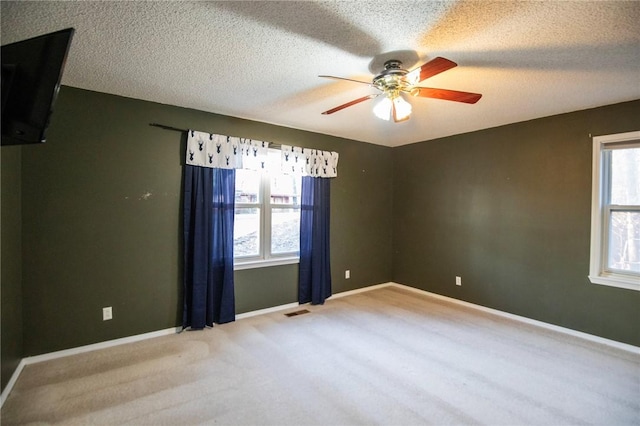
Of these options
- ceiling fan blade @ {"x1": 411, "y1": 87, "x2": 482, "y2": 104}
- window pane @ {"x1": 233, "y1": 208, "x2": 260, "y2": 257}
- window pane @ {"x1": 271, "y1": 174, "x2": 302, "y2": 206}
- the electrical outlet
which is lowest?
the electrical outlet

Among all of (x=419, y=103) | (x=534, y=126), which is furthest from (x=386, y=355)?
(x=534, y=126)

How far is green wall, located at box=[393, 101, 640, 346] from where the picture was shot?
10.1ft

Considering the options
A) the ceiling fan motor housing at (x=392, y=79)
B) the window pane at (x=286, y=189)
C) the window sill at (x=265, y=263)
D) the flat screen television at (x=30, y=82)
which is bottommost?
the window sill at (x=265, y=263)

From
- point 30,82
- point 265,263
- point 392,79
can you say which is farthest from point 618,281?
point 30,82

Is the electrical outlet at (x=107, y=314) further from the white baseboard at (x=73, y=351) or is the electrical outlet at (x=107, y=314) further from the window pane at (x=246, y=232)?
the window pane at (x=246, y=232)

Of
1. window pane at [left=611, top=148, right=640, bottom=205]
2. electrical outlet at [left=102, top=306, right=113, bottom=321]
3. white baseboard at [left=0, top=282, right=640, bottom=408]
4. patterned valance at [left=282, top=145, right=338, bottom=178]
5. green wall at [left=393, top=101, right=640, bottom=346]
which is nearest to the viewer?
white baseboard at [left=0, top=282, right=640, bottom=408]

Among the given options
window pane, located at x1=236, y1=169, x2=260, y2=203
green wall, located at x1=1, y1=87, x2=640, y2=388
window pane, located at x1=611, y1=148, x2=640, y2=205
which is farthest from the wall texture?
window pane, located at x1=611, y1=148, x2=640, y2=205

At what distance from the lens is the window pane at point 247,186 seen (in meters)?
3.64

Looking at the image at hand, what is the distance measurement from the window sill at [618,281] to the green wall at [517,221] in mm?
55

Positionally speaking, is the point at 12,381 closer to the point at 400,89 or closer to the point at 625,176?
the point at 400,89

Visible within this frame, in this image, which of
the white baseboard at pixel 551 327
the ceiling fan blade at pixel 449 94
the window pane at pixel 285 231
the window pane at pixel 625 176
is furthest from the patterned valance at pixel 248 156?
the window pane at pixel 625 176

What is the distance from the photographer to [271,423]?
6.04ft

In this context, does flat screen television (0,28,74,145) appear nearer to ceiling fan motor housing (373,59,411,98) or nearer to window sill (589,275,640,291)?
ceiling fan motor housing (373,59,411,98)

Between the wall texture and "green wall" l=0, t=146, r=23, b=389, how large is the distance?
0.32 feet
